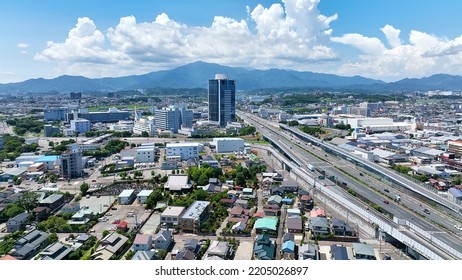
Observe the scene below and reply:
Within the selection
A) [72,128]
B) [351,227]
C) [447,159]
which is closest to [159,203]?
[351,227]

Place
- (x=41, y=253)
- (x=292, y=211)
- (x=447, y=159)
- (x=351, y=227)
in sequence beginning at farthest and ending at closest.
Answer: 1. (x=447, y=159)
2. (x=292, y=211)
3. (x=351, y=227)
4. (x=41, y=253)

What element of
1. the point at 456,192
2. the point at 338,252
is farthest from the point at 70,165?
the point at 456,192

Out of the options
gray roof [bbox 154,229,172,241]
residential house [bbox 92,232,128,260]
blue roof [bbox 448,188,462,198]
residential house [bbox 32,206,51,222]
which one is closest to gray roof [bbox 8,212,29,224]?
residential house [bbox 32,206,51,222]

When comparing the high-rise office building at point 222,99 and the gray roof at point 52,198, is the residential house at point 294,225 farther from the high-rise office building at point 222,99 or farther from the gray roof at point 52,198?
the high-rise office building at point 222,99

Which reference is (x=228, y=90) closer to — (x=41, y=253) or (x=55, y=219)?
(x=55, y=219)

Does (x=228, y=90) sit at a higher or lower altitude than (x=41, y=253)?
higher

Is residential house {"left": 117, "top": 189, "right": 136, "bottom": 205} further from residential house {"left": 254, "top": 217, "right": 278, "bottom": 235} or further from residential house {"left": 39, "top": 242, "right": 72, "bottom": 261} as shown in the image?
residential house {"left": 254, "top": 217, "right": 278, "bottom": 235}

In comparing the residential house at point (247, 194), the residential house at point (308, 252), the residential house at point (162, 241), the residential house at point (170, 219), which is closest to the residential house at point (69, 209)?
the residential house at point (170, 219)
